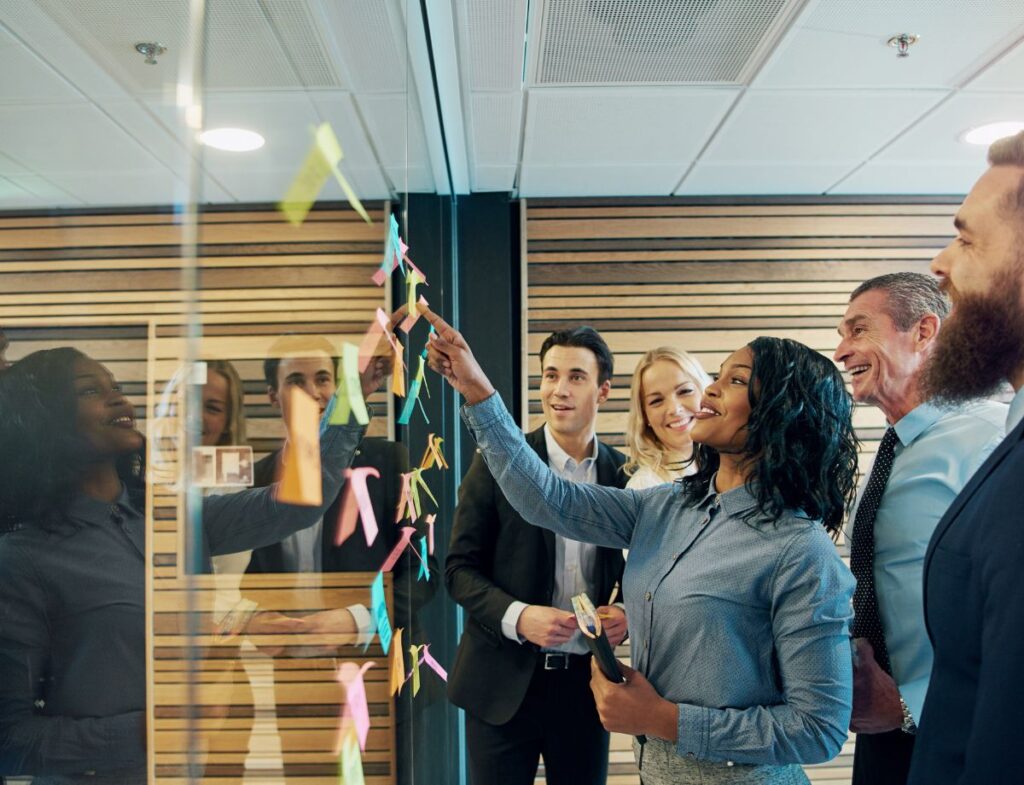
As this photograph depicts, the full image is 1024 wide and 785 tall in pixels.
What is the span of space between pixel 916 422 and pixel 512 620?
1.17 metres

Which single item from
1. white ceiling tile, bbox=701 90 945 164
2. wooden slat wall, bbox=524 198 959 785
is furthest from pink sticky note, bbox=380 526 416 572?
wooden slat wall, bbox=524 198 959 785

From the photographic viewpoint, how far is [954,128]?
3.71 metres

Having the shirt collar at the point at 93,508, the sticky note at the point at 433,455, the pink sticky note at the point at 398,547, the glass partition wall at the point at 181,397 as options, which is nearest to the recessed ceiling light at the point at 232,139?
the glass partition wall at the point at 181,397

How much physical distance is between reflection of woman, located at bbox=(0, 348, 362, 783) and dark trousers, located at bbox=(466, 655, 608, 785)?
2.13m

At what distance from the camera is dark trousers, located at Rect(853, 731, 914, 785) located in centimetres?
191

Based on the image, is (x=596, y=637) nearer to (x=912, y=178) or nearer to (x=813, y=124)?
(x=813, y=124)

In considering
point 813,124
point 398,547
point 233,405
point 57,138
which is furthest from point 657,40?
point 57,138

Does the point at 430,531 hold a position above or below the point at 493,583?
above

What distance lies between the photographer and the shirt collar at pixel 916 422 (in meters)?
2.00

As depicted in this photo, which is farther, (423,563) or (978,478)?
(423,563)

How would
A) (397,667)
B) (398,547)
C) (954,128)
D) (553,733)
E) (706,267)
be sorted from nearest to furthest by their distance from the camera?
1. (397,667)
2. (398,547)
3. (553,733)
4. (954,128)
5. (706,267)

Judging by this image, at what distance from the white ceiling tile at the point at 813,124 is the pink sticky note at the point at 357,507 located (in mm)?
2727

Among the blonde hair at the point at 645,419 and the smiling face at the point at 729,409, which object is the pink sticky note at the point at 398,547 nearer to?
the smiling face at the point at 729,409

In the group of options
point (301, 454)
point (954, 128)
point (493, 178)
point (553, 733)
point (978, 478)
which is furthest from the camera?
point (493, 178)
